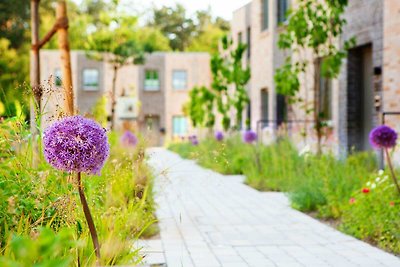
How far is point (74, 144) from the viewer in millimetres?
3436

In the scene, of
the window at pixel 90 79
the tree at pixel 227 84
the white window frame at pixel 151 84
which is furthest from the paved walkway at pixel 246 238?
the white window frame at pixel 151 84

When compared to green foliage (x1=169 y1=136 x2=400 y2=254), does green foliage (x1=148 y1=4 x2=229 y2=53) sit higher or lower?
higher

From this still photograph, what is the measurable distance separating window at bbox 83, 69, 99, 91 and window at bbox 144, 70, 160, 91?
2.89 metres

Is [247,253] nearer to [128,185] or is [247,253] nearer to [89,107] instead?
[128,185]

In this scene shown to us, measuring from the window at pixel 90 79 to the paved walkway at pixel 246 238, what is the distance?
94.2 ft

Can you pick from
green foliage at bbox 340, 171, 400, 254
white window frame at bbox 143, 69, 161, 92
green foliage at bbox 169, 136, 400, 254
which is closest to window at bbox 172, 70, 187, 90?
white window frame at bbox 143, 69, 161, 92

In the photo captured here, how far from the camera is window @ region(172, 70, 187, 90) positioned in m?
39.5

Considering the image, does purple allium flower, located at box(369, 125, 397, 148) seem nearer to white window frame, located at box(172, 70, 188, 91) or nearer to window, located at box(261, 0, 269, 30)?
window, located at box(261, 0, 269, 30)

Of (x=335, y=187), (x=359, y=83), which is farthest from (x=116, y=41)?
(x=335, y=187)

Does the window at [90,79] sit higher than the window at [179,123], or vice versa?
the window at [90,79]

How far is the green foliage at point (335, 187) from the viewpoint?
655cm

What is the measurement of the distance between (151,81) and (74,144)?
36173 mm

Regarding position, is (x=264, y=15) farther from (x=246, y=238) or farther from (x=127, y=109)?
(x=246, y=238)

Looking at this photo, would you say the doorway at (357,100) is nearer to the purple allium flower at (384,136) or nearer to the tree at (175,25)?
the purple allium flower at (384,136)
